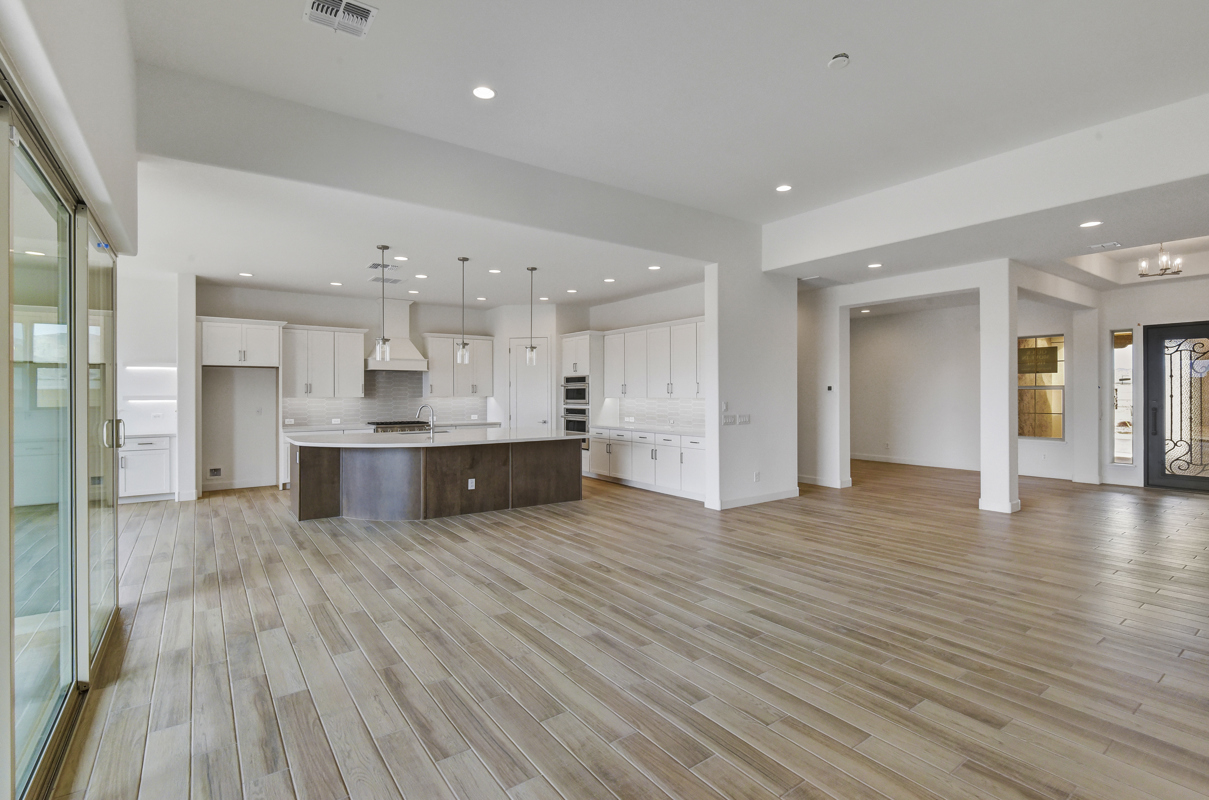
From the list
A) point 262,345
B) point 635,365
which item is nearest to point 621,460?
point 635,365

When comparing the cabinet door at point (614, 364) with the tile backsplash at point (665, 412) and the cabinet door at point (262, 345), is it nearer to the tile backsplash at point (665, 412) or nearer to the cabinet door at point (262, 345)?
the tile backsplash at point (665, 412)

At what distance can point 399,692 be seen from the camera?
2576 mm

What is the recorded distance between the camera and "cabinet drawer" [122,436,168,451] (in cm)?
704

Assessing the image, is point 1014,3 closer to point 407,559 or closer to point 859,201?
point 859,201

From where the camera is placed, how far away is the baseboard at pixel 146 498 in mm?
7016

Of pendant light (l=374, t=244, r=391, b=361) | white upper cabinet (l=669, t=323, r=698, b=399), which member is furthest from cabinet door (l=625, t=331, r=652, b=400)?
pendant light (l=374, t=244, r=391, b=361)

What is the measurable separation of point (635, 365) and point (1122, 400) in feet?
22.8

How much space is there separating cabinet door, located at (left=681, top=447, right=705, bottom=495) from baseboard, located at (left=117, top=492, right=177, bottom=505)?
6.32m

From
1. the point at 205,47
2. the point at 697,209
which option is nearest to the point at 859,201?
the point at 697,209

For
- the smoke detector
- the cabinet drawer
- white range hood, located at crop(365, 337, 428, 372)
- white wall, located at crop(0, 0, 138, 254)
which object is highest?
the smoke detector

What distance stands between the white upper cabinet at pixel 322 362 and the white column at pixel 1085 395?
1048 cm

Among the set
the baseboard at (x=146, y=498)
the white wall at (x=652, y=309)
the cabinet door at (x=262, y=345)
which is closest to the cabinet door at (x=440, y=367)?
the cabinet door at (x=262, y=345)

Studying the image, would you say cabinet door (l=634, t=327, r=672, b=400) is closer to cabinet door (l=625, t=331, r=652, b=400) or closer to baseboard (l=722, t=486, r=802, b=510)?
cabinet door (l=625, t=331, r=652, b=400)

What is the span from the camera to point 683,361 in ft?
25.7
